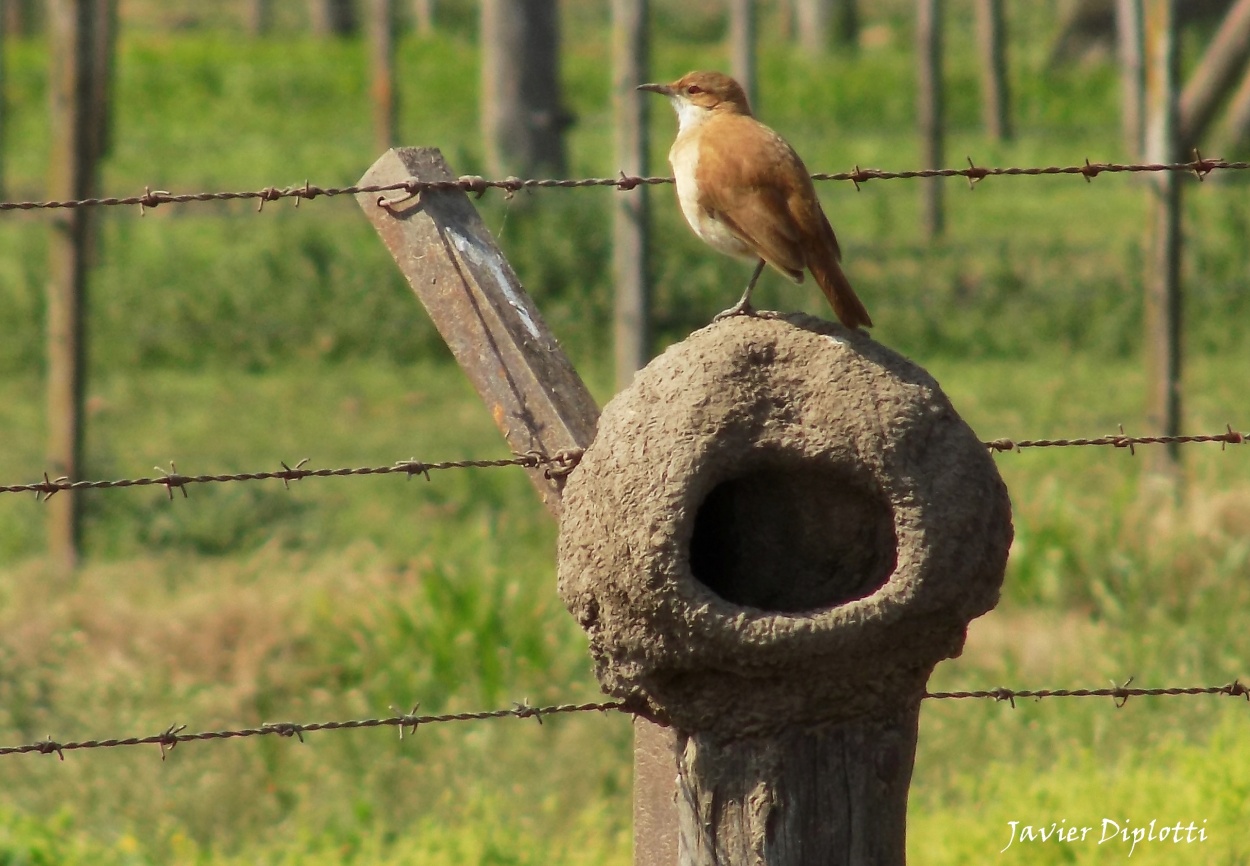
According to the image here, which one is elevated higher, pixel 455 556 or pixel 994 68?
pixel 994 68

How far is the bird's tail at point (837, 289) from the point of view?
10.1 ft

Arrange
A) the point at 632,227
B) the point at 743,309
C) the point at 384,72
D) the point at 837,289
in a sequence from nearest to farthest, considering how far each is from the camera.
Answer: the point at 837,289, the point at 743,309, the point at 632,227, the point at 384,72

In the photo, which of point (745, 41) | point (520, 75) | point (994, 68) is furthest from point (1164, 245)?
point (994, 68)

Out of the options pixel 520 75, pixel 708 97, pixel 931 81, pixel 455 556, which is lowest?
pixel 455 556

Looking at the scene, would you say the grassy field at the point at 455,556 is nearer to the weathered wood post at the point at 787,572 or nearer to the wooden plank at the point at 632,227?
the wooden plank at the point at 632,227

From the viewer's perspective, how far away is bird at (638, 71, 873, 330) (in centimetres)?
321

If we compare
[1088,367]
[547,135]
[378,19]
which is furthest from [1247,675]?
[378,19]

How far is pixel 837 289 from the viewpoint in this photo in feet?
10.3

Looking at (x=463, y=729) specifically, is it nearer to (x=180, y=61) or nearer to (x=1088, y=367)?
(x=1088, y=367)

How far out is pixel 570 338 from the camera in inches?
433

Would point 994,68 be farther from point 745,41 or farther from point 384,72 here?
point 384,72

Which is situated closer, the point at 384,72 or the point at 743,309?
the point at 743,309

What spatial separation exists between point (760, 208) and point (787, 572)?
0.68m

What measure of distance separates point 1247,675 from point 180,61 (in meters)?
21.6
